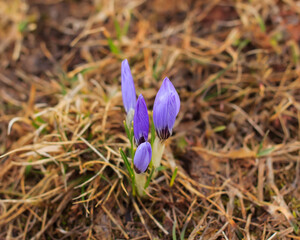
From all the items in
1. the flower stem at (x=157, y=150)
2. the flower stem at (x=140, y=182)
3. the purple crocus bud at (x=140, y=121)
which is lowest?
the flower stem at (x=140, y=182)

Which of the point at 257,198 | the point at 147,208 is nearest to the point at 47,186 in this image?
the point at 147,208

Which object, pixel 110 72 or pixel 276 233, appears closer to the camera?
pixel 276 233

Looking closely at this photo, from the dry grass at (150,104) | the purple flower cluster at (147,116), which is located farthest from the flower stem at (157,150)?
the dry grass at (150,104)

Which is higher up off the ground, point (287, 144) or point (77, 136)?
point (77, 136)

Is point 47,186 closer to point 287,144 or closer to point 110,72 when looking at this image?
point 110,72

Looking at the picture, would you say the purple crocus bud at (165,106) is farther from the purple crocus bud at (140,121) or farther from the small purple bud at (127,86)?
the small purple bud at (127,86)

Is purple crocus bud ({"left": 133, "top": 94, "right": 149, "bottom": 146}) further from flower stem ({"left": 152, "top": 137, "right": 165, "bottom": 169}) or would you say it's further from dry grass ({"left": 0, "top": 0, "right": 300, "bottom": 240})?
dry grass ({"left": 0, "top": 0, "right": 300, "bottom": 240})
